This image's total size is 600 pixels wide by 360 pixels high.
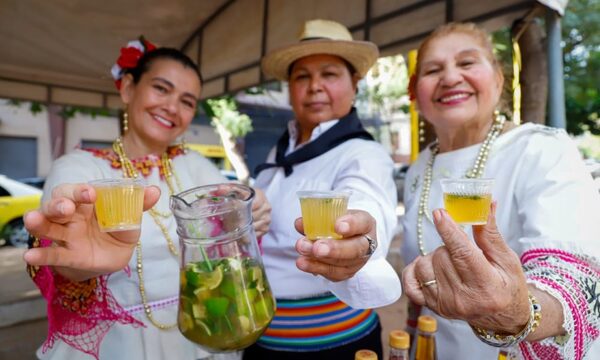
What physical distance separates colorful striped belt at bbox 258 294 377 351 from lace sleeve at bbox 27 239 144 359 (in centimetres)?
78

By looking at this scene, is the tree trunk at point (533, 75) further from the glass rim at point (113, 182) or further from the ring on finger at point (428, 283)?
the glass rim at point (113, 182)

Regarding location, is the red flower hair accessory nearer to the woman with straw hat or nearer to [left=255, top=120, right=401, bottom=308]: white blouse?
the woman with straw hat

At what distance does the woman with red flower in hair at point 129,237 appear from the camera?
1.17 metres

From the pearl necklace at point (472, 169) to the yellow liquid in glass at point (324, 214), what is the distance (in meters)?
0.77

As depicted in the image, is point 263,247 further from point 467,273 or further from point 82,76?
point 82,76

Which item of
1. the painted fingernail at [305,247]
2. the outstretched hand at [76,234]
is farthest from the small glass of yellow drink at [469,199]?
the outstretched hand at [76,234]

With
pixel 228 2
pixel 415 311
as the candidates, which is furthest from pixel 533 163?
pixel 228 2

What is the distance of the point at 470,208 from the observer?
1.16m

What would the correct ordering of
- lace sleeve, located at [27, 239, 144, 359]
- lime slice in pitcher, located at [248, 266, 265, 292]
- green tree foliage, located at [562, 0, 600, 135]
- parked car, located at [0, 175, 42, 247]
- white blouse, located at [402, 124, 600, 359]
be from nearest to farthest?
lime slice in pitcher, located at [248, 266, 265, 292] → white blouse, located at [402, 124, 600, 359] → lace sleeve, located at [27, 239, 144, 359] → green tree foliage, located at [562, 0, 600, 135] → parked car, located at [0, 175, 42, 247]

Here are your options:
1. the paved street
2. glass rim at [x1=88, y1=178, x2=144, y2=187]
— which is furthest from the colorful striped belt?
the paved street

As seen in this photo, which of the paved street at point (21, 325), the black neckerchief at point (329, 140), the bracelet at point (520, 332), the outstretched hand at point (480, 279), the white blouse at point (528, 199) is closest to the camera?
the outstretched hand at point (480, 279)

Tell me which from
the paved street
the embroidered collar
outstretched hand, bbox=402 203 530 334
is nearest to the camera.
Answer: outstretched hand, bbox=402 203 530 334

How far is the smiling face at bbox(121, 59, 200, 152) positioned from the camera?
199 cm

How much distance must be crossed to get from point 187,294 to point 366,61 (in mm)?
1747
